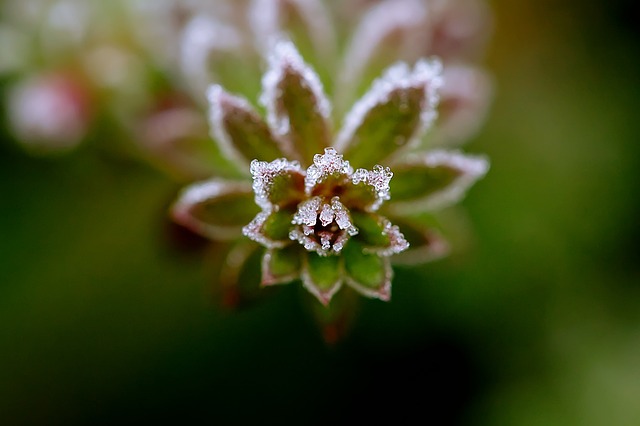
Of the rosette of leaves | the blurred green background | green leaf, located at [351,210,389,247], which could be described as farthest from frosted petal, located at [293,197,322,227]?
the blurred green background

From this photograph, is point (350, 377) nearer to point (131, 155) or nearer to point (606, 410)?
point (606, 410)

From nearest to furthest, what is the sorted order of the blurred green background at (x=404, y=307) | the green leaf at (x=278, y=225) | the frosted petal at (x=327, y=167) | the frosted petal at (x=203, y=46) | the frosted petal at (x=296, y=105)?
the frosted petal at (x=327, y=167) < the green leaf at (x=278, y=225) < the frosted petal at (x=296, y=105) < the frosted petal at (x=203, y=46) < the blurred green background at (x=404, y=307)

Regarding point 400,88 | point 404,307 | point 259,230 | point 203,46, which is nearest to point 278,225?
point 259,230

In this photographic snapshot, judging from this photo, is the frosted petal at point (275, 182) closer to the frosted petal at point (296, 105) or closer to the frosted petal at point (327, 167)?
the frosted petal at point (327, 167)

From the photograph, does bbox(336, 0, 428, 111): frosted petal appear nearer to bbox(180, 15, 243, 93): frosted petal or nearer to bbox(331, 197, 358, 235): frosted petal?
bbox(180, 15, 243, 93): frosted petal

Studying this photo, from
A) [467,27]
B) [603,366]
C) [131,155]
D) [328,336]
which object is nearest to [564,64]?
[467,27]

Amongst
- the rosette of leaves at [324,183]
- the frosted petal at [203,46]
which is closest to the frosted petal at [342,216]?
the rosette of leaves at [324,183]
